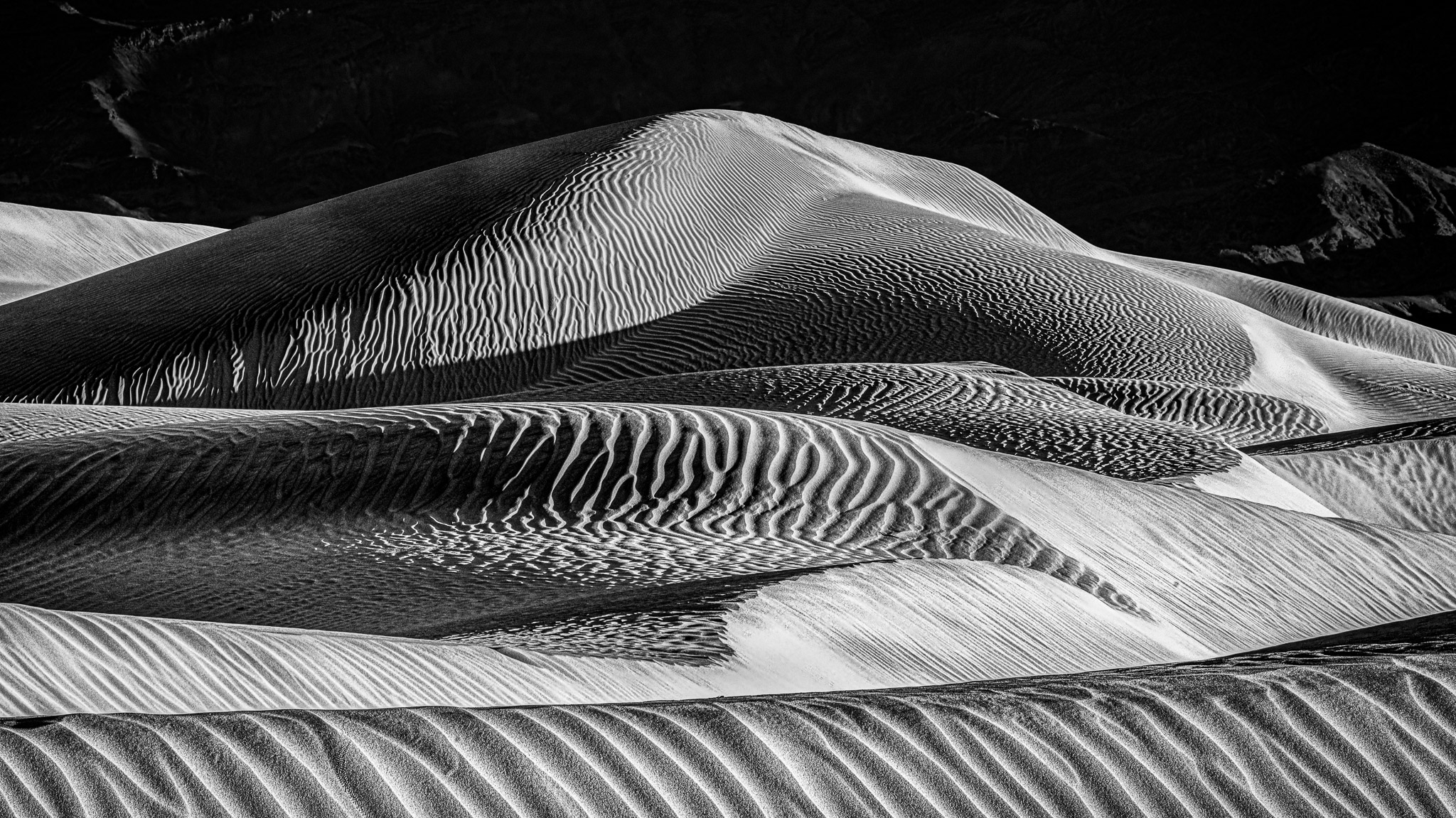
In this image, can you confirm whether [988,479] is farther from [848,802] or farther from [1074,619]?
[848,802]

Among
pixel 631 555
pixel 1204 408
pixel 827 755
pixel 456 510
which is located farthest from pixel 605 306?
pixel 827 755

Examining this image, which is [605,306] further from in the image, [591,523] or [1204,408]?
[591,523]

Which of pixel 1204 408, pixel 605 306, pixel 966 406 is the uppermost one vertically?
pixel 605 306

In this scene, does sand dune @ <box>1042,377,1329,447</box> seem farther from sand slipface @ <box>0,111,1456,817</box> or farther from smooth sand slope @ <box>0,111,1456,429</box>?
smooth sand slope @ <box>0,111,1456,429</box>

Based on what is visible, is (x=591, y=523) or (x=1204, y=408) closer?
(x=591, y=523)

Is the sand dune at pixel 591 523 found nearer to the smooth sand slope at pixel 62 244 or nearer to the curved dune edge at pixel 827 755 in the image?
the curved dune edge at pixel 827 755

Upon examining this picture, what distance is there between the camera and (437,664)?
268 centimetres

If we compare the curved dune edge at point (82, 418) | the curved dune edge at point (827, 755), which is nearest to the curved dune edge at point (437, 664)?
the curved dune edge at point (827, 755)

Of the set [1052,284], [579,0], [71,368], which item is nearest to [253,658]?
[71,368]

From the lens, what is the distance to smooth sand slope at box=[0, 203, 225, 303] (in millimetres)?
14016

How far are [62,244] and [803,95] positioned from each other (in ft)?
55.2

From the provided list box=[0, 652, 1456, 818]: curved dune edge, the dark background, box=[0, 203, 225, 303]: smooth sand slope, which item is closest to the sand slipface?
box=[0, 652, 1456, 818]: curved dune edge

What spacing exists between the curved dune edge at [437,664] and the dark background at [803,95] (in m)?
21.1

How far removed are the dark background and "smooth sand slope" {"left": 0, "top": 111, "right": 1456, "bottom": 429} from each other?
12.9 metres
